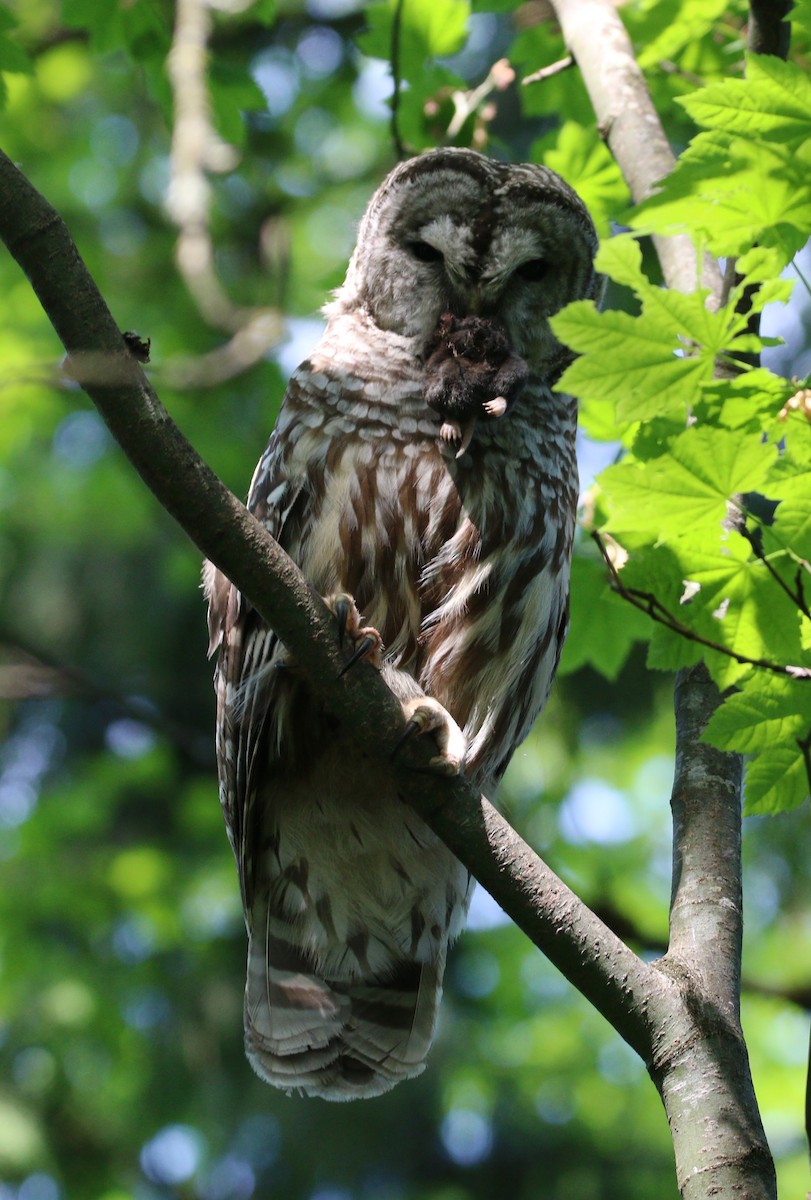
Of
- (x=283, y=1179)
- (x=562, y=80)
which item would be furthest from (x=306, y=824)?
(x=283, y=1179)

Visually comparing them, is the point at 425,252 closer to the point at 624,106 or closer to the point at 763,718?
the point at 624,106

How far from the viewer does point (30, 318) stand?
9578 millimetres

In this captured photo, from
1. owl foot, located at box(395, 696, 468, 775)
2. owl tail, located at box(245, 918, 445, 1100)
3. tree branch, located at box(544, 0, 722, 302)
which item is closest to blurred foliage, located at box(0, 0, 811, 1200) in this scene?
owl tail, located at box(245, 918, 445, 1100)

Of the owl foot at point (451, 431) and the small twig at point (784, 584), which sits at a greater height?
the owl foot at point (451, 431)

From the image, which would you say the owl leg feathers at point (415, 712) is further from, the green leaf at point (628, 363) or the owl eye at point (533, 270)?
the owl eye at point (533, 270)

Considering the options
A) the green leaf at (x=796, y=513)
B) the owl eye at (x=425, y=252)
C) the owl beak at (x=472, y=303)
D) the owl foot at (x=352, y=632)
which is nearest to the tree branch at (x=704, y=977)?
the green leaf at (x=796, y=513)

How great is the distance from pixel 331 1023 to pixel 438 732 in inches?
65.6

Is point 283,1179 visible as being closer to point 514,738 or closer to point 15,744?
point 15,744

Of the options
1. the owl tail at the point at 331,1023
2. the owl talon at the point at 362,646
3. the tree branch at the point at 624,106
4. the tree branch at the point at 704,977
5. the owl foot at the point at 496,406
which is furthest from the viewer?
the owl tail at the point at 331,1023

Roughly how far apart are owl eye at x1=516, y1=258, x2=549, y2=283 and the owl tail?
2177 mm

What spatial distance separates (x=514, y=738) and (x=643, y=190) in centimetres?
164

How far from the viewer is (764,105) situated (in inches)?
96.2

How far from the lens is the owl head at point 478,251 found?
3791 millimetres

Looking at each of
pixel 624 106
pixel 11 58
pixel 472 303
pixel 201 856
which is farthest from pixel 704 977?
pixel 201 856
